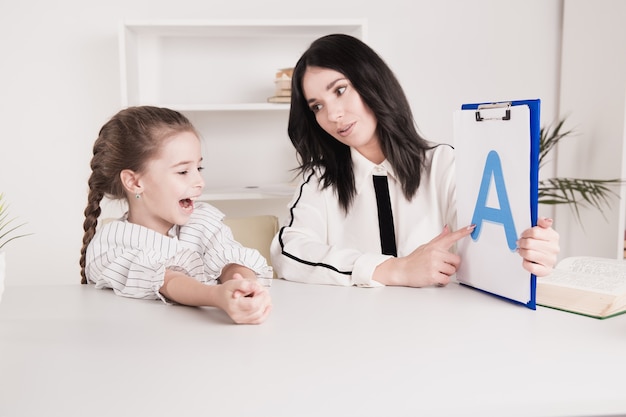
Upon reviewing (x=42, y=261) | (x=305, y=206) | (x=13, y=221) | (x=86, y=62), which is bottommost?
(x=42, y=261)

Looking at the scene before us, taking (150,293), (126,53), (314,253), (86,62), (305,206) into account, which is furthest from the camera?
(86,62)

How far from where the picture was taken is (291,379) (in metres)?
0.78

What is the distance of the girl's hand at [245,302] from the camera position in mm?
1019

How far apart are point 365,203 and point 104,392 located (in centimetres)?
110

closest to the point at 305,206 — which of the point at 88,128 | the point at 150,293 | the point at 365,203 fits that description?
the point at 365,203

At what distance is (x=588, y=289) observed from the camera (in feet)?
3.73

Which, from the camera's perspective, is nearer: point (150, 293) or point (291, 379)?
point (291, 379)

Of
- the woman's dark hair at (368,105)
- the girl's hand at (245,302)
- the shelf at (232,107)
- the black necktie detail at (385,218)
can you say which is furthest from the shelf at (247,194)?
the girl's hand at (245,302)

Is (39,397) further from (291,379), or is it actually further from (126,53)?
(126,53)

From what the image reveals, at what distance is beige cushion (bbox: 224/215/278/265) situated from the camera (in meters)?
2.10

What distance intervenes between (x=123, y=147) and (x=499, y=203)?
83 cm

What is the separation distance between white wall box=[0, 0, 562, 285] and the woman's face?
1551 millimetres

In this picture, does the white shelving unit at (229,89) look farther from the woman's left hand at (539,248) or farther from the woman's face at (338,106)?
the woman's left hand at (539,248)

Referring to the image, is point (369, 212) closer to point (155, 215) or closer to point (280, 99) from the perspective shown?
point (155, 215)
